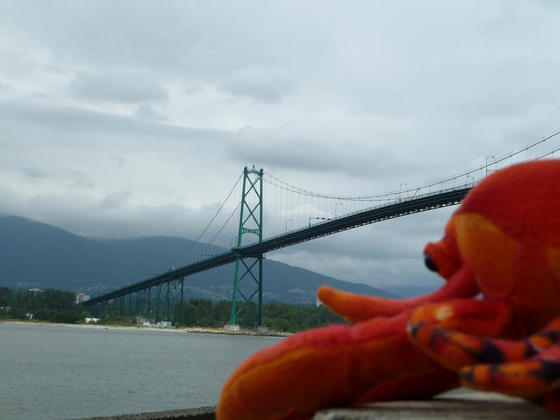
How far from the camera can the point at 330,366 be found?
2.44m

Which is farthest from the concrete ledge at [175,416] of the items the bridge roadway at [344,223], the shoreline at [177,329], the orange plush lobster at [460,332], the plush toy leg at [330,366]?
the shoreline at [177,329]

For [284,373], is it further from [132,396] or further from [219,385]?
[219,385]

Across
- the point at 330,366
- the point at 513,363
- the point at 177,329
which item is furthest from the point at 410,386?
the point at 177,329

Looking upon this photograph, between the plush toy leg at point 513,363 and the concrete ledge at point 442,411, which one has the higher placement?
the plush toy leg at point 513,363

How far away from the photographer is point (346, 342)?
2424mm

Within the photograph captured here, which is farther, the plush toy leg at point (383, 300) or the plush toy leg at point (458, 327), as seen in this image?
the plush toy leg at point (383, 300)

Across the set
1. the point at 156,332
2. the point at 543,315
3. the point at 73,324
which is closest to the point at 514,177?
the point at 543,315

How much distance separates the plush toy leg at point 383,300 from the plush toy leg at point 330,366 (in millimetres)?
137

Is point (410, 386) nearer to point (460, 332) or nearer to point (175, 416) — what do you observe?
point (460, 332)

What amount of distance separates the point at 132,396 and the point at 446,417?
969 cm

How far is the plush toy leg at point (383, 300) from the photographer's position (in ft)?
7.95

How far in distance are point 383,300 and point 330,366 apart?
0.37 meters

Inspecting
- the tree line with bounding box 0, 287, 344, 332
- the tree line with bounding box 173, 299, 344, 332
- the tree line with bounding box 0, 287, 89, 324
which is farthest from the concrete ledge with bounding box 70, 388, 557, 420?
the tree line with bounding box 0, 287, 89, 324

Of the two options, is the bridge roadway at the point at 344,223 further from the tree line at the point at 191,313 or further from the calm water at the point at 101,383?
the calm water at the point at 101,383
